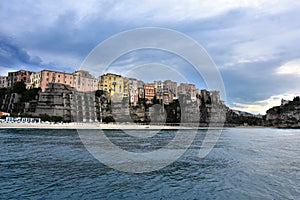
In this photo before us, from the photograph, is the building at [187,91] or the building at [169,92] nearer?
the building at [169,92]

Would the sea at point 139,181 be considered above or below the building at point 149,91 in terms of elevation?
below

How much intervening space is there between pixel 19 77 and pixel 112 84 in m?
39.2

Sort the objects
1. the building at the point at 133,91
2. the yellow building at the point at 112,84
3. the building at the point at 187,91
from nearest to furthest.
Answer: the yellow building at the point at 112,84, the building at the point at 133,91, the building at the point at 187,91

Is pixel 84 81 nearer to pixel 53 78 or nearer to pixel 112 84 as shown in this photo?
pixel 112 84

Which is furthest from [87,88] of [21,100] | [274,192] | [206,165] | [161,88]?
[274,192]

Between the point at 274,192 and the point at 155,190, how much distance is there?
5.57 meters

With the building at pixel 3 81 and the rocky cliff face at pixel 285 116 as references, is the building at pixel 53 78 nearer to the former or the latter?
the building at pixel 3 81

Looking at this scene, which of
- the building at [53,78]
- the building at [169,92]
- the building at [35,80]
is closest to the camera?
the building at [53,78]

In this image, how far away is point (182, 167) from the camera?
55.4 feet

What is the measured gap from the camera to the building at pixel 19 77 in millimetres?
102188

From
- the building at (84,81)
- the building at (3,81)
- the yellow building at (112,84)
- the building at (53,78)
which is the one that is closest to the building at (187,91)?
the yellow building at (112,84)

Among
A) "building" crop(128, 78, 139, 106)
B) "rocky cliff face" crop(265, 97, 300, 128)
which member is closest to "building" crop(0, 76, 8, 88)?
"building" crop(128, 78, 139, 106)

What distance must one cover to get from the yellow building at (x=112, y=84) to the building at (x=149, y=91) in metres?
20.6

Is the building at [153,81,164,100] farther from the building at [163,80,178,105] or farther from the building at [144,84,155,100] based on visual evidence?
the building at [144,84,155,100]
